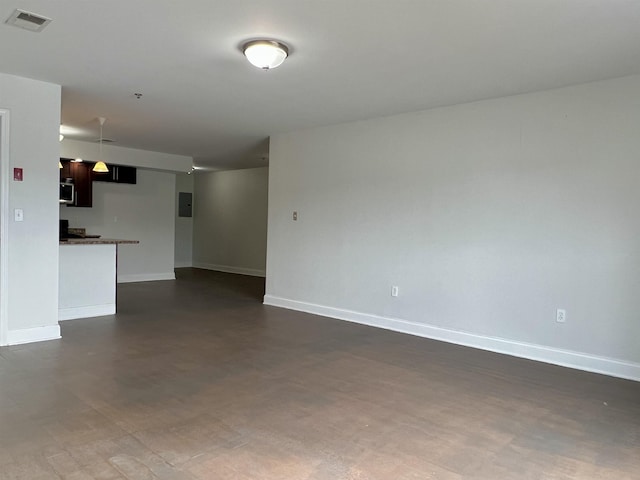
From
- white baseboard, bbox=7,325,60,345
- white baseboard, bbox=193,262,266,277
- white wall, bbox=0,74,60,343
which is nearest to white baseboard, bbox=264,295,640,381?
white baseboard, bbox=7,325,60,345

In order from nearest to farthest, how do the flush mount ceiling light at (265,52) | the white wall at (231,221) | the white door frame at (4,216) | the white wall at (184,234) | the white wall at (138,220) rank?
the flush mount ceiling light at (265,52) → the white door frame at (4,216) → the white wall at (138,220) → the white wall at (231,221) → the white wall at (184,234)

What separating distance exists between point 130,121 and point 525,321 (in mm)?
5347

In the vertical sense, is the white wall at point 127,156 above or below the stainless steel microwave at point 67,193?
above

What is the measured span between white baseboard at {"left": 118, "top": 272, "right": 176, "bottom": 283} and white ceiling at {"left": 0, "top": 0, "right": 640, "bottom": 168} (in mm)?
4097

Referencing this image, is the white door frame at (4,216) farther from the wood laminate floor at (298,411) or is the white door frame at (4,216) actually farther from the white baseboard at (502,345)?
the white baseboard at (502,345)

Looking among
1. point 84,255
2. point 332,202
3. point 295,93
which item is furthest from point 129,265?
point 295,93

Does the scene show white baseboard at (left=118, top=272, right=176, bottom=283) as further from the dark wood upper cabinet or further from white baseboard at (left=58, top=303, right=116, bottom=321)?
white baseboard at (left=58, top=303, right=116, bottom=321)

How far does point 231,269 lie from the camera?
1062cm

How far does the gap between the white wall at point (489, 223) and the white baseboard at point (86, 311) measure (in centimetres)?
248

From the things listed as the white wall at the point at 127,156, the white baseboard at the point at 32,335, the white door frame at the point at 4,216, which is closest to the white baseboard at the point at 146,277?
the white wall at the point at 127,156

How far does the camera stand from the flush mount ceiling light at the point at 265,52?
319 cm

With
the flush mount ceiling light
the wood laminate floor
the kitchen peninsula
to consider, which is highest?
the flush mount ceiling light

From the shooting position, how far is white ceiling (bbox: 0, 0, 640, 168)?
2.73 m

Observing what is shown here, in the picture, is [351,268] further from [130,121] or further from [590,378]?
[130,121]
